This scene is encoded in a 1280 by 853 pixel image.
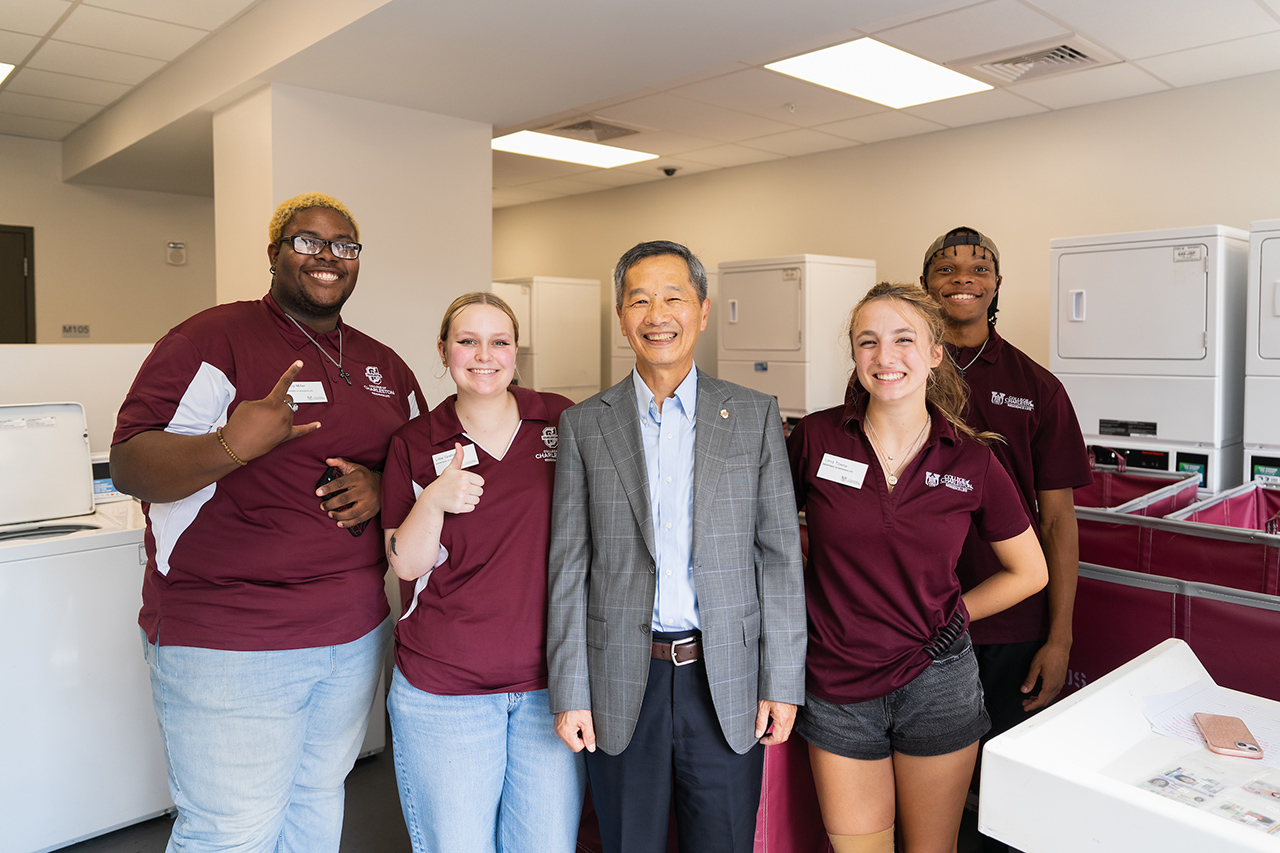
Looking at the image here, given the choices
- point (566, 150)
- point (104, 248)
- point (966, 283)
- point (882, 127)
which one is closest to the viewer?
point (966, 283)

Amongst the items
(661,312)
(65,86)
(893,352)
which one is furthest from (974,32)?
(65,86)

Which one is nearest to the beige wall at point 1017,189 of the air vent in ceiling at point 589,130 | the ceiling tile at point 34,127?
the air vent in ceiling at point 589,130

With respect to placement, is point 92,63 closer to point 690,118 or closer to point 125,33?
point 125,33

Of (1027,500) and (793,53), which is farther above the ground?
(793,53)

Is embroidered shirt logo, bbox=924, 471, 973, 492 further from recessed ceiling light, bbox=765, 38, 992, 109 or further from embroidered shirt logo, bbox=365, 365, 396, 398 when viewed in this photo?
recessed ceiling light, bbox=765, 38, 992, 109

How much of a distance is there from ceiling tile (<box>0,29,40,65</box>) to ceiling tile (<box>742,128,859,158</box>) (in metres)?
4.16

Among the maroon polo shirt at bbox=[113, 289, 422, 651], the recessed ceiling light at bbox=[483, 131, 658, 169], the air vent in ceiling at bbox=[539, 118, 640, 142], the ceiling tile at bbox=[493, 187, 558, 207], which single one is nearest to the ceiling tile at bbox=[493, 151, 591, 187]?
the recessed ceiling light at bbox=[483, 131, 658, 169]

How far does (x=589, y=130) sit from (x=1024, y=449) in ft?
14.1

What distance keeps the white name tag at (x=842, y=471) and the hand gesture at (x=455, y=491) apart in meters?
0.65

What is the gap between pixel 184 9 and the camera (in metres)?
3.89

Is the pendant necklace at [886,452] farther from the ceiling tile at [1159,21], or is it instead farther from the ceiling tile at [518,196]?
the ceiling tile at [518,196]

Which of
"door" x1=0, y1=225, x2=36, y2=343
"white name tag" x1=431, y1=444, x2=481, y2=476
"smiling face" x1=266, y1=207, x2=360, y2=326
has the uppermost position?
"door" x1=0, y1=225, x2=36, y2=343

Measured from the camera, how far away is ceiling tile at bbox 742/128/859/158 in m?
5.74

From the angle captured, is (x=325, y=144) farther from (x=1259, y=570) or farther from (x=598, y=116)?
(x=1259, y=570)
